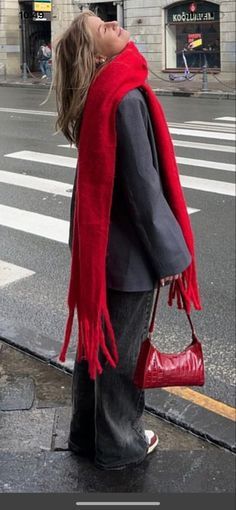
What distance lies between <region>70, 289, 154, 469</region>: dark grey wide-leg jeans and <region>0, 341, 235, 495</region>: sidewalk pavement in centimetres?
9

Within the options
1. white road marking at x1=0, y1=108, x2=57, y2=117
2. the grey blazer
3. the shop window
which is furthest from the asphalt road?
the shop window

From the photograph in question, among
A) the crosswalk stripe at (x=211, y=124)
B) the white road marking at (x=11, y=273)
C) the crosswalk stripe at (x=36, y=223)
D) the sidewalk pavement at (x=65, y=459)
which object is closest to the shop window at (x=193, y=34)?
the crosswalk stripe at (x=211, y=124)

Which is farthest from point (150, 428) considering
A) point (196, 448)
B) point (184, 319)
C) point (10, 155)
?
point (10, 155)

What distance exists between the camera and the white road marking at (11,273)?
19.9ft

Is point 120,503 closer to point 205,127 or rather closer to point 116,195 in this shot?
point 116,195

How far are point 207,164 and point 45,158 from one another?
2594 millimetres

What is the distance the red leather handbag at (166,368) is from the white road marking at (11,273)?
3399 millimetres

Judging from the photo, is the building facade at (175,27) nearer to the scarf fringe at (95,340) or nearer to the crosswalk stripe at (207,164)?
the crosswalk stripe at (207,164)

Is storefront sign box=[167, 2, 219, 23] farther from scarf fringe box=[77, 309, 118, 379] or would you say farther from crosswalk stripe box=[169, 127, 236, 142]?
scarf fringe box=[77, 309, 118, 379]

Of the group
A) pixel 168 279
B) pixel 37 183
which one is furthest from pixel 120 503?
pixel 37 183

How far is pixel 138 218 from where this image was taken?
2473 millimetres

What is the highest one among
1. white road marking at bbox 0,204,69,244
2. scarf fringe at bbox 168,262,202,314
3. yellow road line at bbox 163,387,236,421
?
scarf fringe at bbox 168,262,202,314

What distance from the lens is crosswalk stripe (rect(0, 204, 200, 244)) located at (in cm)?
720

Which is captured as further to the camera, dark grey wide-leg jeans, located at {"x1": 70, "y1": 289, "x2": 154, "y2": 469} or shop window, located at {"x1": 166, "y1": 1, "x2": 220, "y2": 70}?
shop window, located at {"x1": 166, "y1": 1, "x2": 220, "y2": 70}
